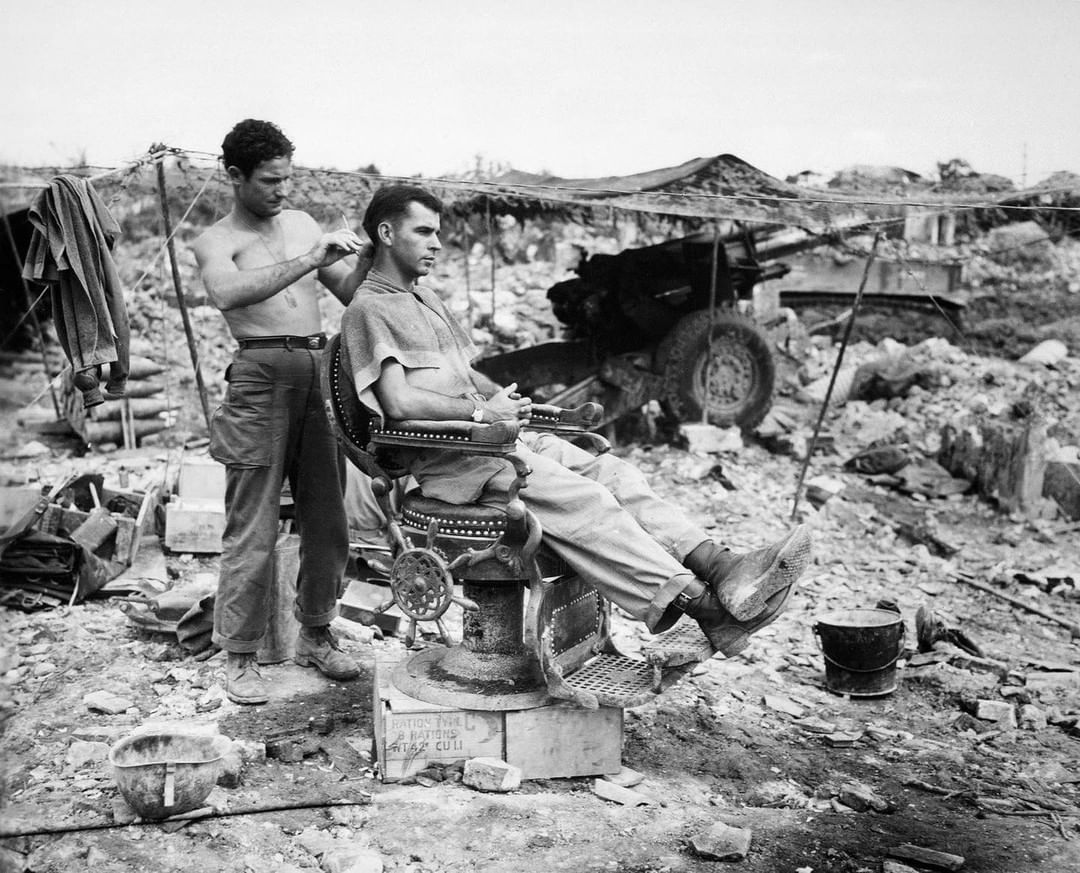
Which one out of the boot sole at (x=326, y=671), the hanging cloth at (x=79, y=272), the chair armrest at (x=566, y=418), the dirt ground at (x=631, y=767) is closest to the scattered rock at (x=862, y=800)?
the dirt ground at (x=631, y=767)

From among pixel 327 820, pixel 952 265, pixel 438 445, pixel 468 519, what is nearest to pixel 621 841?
pixel 327 820

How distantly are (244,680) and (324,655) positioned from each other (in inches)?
14.3

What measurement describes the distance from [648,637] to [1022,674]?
6.01 ft

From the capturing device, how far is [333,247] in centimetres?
389

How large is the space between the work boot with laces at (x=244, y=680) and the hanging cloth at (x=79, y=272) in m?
1.21

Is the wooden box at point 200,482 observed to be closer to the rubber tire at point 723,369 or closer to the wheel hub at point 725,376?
the rubber tire at point 723,369

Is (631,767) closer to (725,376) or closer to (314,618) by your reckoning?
(314,618)

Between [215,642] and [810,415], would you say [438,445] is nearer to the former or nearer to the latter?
Result: [215,642]

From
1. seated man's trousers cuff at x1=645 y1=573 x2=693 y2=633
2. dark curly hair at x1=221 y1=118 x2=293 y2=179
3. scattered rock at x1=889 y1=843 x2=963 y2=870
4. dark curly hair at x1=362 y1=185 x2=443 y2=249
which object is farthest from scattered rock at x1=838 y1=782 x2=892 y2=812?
dark curly hair at x1=221 y1=118 x2=293 y2=179

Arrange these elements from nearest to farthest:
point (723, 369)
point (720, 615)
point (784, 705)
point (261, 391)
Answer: point (720, 615)
point (261, 391)
point (784, 705)
point (723, 369)

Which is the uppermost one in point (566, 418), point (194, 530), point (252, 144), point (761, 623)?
point (252, 144)

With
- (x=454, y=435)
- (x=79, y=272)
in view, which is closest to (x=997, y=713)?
Result: (x=454, y=435)

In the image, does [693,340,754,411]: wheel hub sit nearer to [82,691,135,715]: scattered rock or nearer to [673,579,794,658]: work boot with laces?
[673,579,794,658]: work boot with laces

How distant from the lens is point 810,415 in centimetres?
1183
